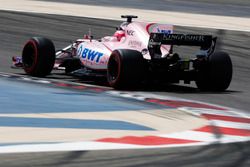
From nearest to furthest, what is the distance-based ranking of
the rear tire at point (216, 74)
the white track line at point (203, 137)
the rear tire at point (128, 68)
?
the white track line at point (203, 137) < the rear tire at point (128, 68) < the rear tire at point (216, 74)

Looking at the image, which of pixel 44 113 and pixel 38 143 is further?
pixel 44 113

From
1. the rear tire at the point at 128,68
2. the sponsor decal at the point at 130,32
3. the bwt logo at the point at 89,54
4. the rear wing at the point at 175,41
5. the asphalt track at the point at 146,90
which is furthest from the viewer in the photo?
the sponsor decal at the point at 130,32

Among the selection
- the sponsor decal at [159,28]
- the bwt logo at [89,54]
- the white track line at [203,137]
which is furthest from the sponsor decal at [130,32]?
the white track line at [203,137]

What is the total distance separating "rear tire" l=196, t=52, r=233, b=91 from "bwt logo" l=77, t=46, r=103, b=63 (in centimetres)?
158

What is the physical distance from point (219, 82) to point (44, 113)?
14.0 ft

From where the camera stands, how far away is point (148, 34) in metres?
13.2

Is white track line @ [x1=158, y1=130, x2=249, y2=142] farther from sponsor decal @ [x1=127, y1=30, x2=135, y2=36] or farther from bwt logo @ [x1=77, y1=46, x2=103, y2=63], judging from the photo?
sponsor decal @ [x1=127, y1=30, x2=135, y2=36]

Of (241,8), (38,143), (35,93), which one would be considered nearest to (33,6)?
(241,8)

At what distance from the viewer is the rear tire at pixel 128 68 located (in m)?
12.0

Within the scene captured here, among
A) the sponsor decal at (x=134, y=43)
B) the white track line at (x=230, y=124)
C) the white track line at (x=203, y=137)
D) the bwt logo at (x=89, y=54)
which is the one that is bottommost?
the white track line at (x=230, y=124)

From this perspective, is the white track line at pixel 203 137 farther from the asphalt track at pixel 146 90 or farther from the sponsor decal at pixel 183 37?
the sponsor decal at pixel 183 37

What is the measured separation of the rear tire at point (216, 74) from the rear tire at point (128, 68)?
1.10 meters

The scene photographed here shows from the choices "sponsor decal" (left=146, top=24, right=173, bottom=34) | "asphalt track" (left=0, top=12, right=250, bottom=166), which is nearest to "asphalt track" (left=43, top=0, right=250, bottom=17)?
"asphalt track" (left=0, top=12, right=250, bottom=166)

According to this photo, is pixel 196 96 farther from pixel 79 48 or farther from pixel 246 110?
pixel 79 48
